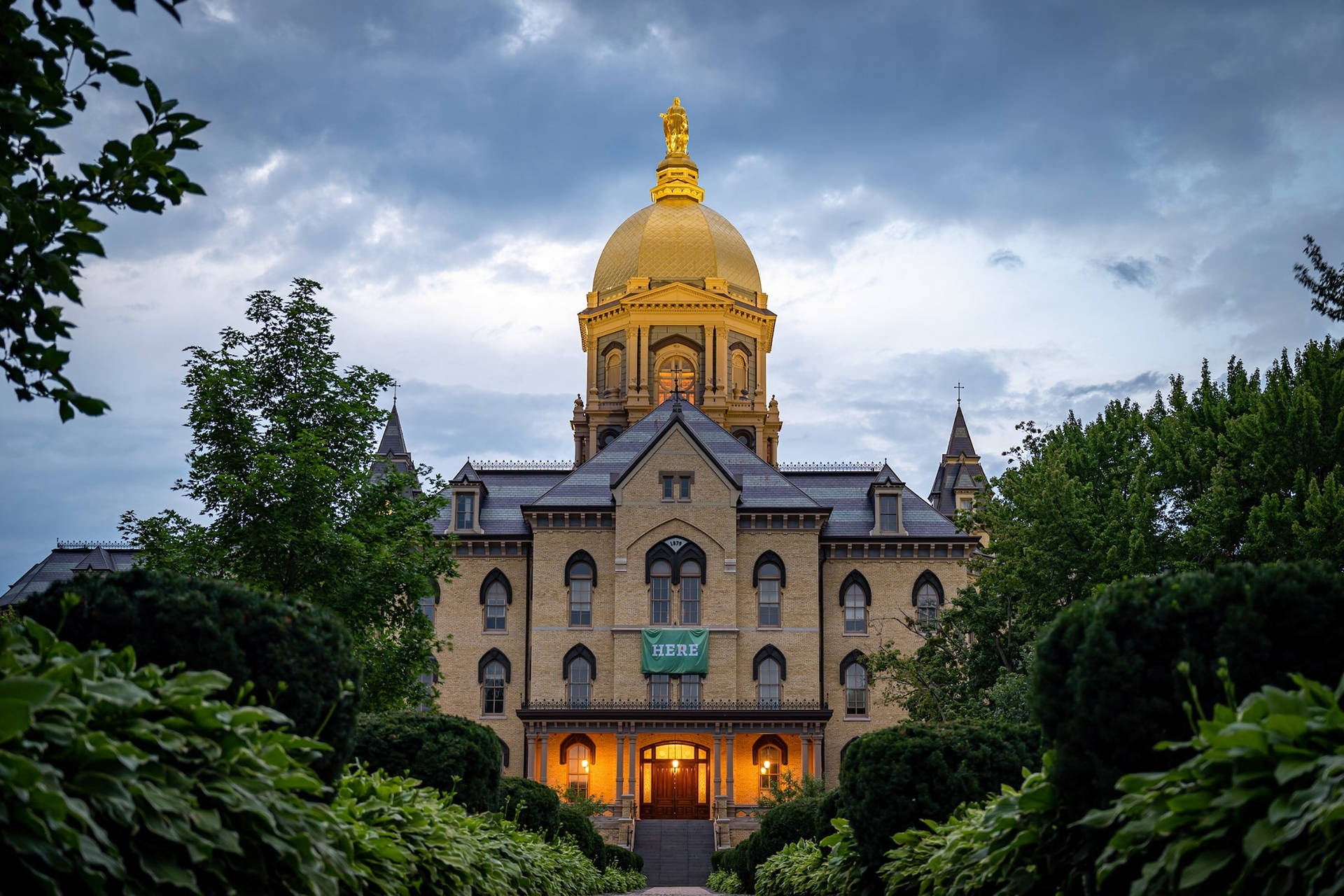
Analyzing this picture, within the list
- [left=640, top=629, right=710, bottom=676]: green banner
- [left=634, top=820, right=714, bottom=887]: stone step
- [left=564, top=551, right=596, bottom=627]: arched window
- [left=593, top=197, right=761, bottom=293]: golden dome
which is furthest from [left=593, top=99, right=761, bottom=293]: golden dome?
[left=634, top=820, right=714, bottom=887]: stone step

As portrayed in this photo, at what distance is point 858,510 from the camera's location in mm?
57406

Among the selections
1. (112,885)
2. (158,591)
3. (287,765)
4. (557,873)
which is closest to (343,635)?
(158,591)

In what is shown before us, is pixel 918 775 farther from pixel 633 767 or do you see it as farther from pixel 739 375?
pixel 739 375

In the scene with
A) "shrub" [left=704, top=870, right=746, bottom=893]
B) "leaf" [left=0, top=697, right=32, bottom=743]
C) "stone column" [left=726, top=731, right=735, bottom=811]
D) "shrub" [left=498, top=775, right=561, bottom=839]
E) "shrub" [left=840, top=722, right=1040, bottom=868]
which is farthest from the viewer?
"stone column" [left=726, top=731, right=735, bottom=811]

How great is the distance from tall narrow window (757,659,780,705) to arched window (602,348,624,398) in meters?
20.6

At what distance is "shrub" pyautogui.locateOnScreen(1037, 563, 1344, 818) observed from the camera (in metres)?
7.88

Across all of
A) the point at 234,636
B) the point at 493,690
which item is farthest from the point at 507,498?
the point at 234,636

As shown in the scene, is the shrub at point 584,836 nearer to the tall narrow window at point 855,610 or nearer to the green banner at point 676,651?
the green banner at point 676,651

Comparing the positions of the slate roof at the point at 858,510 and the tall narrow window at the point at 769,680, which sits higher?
the slate roof at the point at 858,510

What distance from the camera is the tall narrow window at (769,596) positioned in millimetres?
53938

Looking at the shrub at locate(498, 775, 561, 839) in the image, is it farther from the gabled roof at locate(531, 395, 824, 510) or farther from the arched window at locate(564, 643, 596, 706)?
→ the gabled roof at locate(531, 395, 824, 510)

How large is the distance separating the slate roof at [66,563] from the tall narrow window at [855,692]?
113 ft

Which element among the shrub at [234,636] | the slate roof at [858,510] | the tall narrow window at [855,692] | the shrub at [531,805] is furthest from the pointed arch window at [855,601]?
the shrub at [234,636]

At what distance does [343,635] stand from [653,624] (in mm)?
44148
